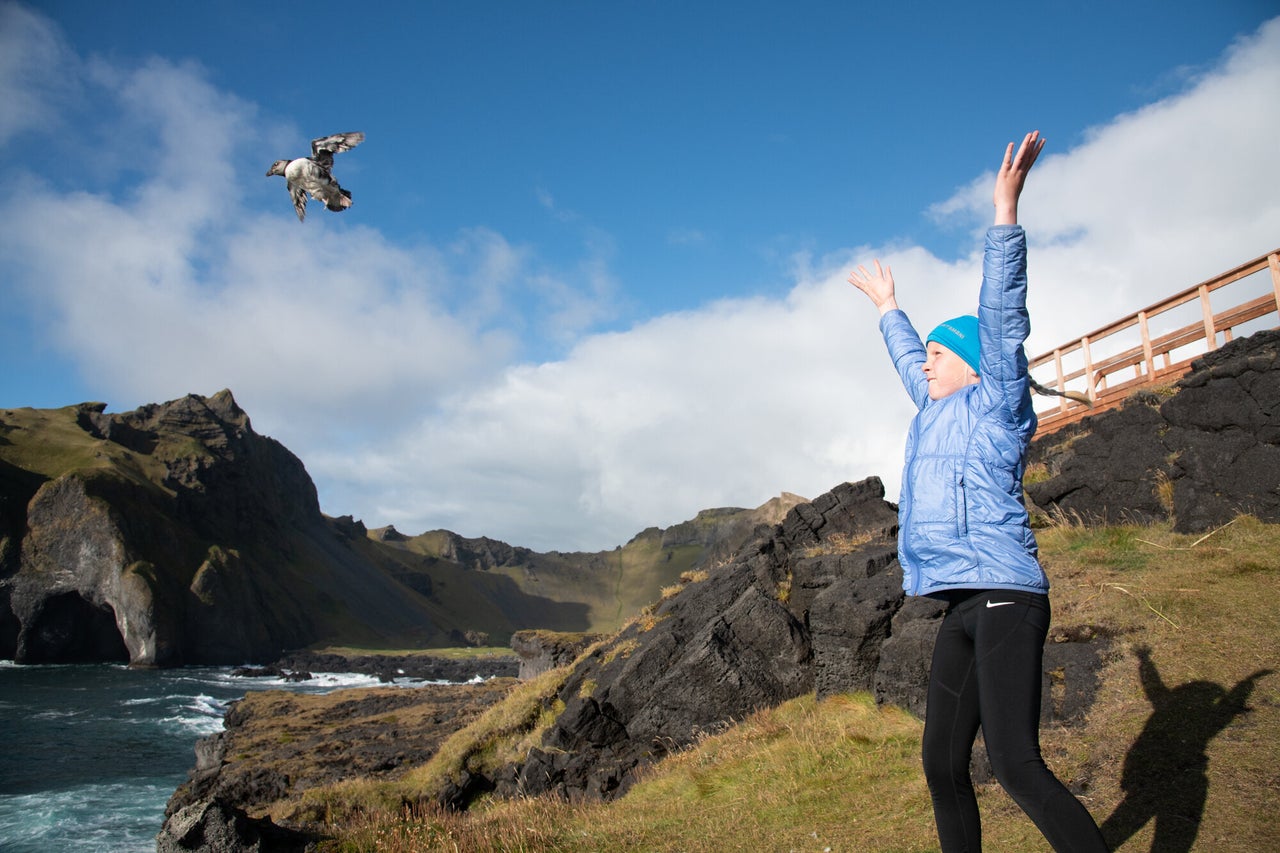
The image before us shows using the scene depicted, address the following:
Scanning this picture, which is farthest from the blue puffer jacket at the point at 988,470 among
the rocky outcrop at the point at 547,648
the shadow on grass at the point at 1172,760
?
the rocky outcrop at the point at 547,648

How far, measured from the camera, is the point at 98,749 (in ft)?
108

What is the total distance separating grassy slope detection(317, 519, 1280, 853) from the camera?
472 centimetres

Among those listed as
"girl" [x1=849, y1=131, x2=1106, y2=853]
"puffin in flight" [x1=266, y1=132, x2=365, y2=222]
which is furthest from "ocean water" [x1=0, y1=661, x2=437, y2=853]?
"girl" [x1=849, y1=131, x2=1106, y2=853]

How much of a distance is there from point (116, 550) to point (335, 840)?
9392 cm

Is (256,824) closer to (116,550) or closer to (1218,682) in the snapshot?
(1218,682)

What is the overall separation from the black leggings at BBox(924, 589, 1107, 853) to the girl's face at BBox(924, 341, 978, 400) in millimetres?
1042

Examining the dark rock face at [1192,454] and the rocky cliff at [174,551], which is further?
the rocky cliff at [174,551]

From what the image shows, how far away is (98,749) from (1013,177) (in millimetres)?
42938

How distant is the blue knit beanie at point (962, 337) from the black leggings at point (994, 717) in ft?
3.75

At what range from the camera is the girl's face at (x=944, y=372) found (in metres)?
3.54

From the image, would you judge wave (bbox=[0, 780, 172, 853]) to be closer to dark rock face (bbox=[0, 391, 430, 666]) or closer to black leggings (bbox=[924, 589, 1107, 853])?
black leggings (bbox=[924, 589, 1107, 853])

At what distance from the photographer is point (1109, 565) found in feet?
31.0

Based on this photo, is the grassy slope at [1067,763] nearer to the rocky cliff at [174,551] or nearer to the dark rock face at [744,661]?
the dark rock face at [744,661]

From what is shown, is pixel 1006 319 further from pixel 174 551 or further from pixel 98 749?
pixel 174 551
